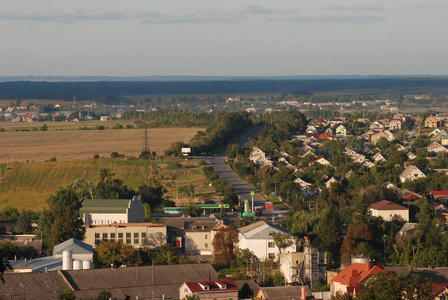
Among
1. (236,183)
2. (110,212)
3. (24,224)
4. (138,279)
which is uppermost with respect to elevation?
(110,212)

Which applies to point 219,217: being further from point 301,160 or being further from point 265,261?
point 301,160

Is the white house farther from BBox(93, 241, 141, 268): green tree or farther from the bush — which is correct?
the bush

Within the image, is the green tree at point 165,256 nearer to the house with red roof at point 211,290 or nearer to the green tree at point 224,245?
the green tree at point 224,245

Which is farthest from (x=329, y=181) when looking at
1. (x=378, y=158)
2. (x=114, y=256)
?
(x=114, y=256)

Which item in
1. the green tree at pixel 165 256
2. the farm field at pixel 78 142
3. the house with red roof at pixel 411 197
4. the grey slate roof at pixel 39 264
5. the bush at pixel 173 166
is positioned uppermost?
the grey slate roof at pixel 39 264

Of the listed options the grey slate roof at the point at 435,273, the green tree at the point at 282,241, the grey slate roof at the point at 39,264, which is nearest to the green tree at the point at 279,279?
the green tree at the point at 282,241

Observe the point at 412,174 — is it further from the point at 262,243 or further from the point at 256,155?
the point at 262,243
